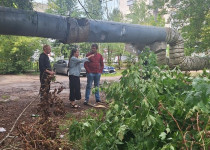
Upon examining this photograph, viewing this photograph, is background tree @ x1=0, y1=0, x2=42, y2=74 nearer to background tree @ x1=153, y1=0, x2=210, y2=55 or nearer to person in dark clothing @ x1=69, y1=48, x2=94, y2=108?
background tree @ x1=153, y1=0, x2=210, y2=55

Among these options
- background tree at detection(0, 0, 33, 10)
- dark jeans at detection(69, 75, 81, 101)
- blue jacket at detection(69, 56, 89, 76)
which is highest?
background tree at detection(0, 0, 33, 10)

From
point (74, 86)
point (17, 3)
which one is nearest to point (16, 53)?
point (74, 86)

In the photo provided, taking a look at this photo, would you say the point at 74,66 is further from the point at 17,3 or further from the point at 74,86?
the point at 17,3

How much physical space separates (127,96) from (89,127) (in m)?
0.50

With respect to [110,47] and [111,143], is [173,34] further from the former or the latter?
[110,47]

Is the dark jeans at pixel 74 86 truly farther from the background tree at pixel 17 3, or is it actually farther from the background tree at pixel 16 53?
the background tree at pixel 16 53

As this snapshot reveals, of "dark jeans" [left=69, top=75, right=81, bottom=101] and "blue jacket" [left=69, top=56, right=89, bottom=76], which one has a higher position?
"blue jacket" [left=69, top=56, right=89, bottom=76]

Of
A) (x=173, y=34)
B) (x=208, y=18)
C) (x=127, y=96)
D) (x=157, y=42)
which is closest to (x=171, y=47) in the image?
(x=173, y=34)

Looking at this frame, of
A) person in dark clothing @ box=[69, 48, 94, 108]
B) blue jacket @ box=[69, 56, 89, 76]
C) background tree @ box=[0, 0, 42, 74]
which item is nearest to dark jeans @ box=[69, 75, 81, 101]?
person in dark clothing @ box=[69, 48, 94, 108]

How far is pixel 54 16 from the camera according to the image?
17.1 feet

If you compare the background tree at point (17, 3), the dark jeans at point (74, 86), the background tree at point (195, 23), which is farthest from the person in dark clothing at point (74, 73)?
the background tree at point (195, 23)

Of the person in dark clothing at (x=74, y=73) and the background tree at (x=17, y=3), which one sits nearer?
the background tree at (x=17, y=3)

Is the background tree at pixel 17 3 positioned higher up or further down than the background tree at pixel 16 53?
higher up

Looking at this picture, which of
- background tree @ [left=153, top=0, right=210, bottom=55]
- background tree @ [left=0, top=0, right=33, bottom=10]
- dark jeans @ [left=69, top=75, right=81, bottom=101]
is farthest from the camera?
background tree @ [left=153, top=0, right=210, bottom=55]
